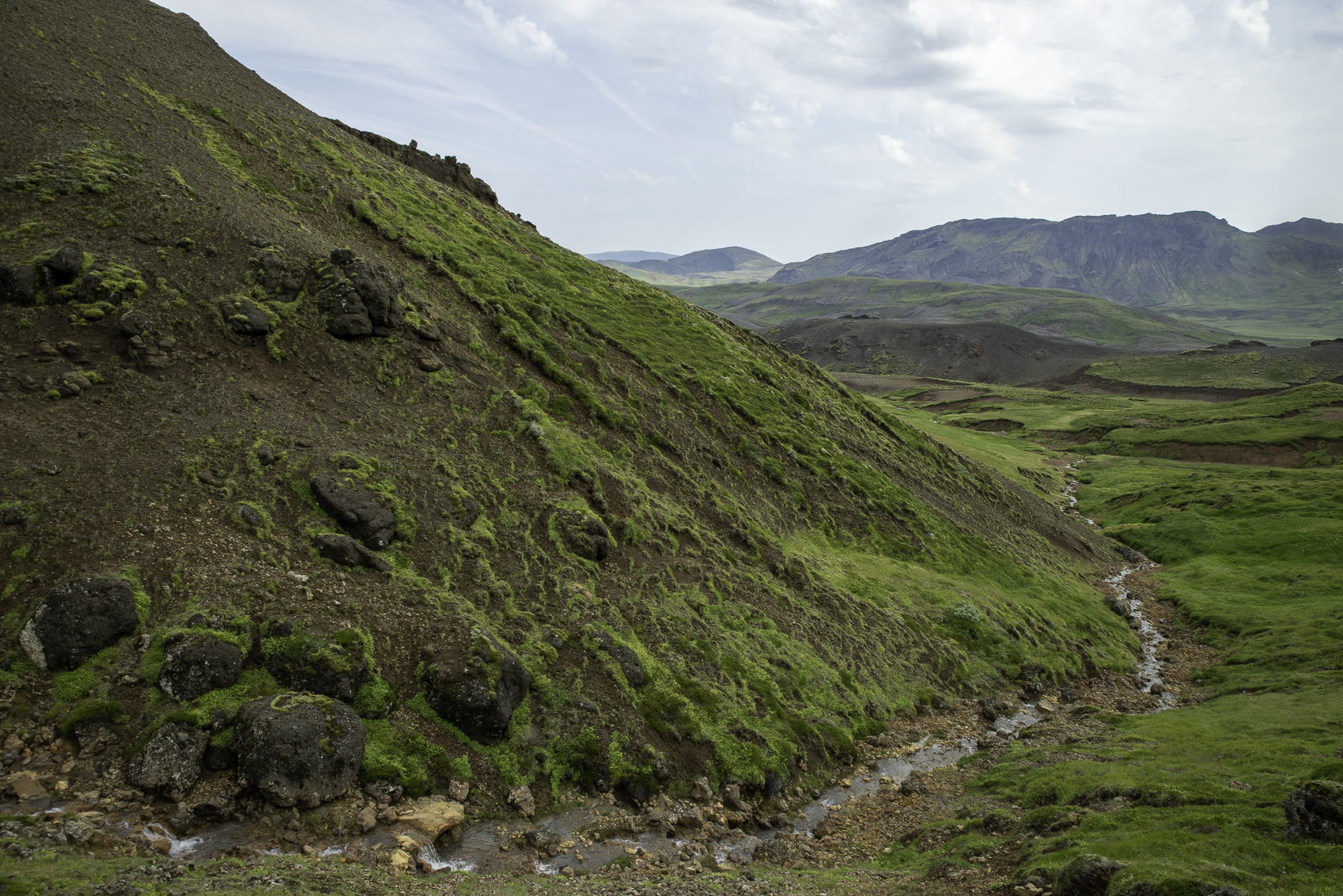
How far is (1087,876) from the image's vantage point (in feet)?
56.7

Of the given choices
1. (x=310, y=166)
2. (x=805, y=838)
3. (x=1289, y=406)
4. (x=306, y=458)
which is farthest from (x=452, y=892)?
(x=1289, y=406)

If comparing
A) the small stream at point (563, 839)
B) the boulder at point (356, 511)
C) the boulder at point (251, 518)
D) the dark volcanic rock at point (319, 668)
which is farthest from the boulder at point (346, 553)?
the small stream at point (563, 839)

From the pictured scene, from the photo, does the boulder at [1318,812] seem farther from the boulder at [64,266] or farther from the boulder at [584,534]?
the boulder at [64,266]

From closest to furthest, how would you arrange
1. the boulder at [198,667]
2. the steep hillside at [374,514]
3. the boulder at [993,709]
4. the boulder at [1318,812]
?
the boulder at [1318,812]
the boulder at [198,667]
the steep hillside at [374,514]
the boulder at [993,709]

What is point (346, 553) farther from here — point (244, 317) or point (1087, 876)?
point (1087, 876)

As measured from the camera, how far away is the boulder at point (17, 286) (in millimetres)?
29656

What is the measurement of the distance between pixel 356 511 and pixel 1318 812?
34015 mm

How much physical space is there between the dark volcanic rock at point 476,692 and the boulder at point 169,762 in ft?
23.2

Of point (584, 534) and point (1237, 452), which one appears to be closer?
point (584, 534)

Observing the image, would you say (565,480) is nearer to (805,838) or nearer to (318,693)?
(318,693)

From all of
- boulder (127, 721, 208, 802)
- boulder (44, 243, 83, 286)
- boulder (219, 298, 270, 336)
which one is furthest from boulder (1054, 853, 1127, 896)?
boulder (44, 243, 83, 286)

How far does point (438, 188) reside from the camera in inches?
2837

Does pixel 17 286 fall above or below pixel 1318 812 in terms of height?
above

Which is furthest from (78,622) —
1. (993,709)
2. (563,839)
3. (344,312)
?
(993,709)
